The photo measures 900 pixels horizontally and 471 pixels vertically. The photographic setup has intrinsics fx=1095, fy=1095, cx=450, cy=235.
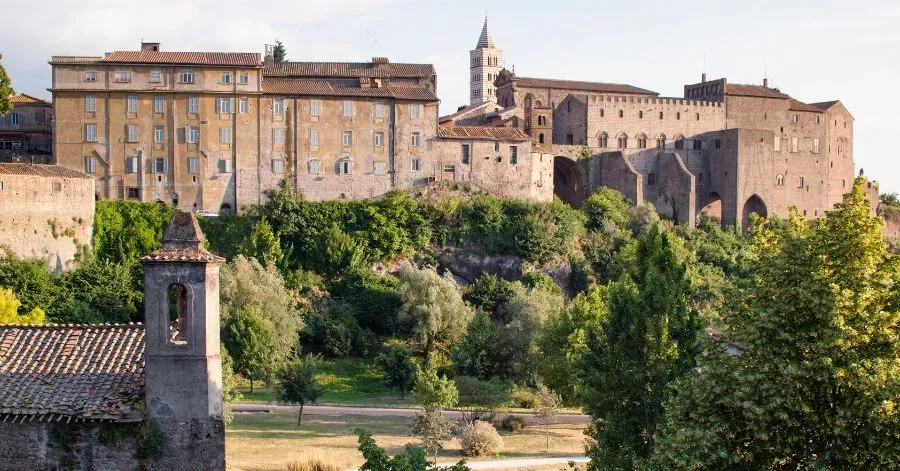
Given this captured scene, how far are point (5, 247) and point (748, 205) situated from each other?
45.8 meters

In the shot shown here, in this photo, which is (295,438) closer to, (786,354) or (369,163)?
(786,354)

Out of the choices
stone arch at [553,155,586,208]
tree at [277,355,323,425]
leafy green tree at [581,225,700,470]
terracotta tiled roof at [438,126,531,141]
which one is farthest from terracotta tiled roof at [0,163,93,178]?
leafy green tree at [581,225,700,470]

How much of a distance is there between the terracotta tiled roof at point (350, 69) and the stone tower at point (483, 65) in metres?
50.7

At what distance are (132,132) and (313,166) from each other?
29.7 ft

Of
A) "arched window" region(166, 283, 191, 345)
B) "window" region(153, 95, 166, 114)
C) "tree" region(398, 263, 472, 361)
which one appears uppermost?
"window" region(153, 95, 166, 114)

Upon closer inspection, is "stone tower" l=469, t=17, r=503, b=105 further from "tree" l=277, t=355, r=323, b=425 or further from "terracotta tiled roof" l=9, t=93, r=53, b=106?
"tree" l=277, t=355, r=323, b=425

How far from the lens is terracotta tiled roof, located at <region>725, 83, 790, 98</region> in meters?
73.0

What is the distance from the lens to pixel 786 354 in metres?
16.9

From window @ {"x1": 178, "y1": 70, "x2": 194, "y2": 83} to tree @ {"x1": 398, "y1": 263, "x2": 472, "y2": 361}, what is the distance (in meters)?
15.2

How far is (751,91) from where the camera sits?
73625 millimetres

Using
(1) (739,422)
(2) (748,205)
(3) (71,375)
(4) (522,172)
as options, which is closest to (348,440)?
(3) (71,375)

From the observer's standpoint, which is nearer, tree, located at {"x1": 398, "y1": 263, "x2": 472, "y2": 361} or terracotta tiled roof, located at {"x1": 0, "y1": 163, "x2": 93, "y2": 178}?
terracotta tiled roof, located at {"x1": 0, "y1": 163, "x2": 93, "y2": 178}

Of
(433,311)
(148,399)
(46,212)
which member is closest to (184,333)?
(148,399)

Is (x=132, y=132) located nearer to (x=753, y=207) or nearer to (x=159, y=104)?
(x=159, y=104)
